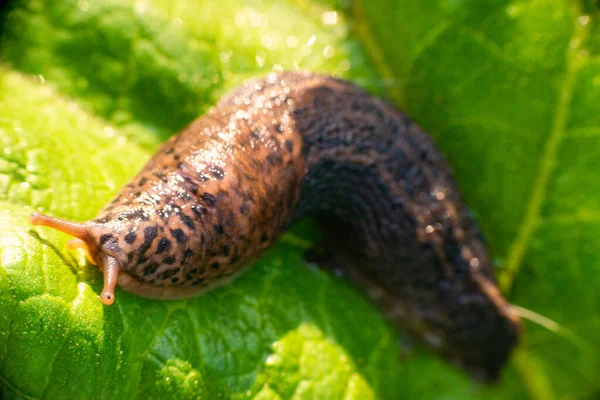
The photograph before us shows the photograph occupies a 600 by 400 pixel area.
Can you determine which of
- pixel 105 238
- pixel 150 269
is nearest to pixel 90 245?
pixel 105 238

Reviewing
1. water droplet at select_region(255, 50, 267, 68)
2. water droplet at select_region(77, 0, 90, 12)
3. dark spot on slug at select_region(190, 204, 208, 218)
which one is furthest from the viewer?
water droplet at select_region(255, 50, 267, 68)

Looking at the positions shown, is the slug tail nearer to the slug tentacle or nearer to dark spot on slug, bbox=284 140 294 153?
the slug tentacle

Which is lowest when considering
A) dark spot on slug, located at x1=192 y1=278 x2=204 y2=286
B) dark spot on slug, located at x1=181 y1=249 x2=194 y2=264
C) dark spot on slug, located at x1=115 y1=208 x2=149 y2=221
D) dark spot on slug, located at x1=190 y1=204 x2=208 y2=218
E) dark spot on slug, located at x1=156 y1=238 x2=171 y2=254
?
dark spot on slug, located at x1=192 y1=278 x2=204 y2=286

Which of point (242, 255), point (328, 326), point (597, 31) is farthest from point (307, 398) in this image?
point (597, 31)

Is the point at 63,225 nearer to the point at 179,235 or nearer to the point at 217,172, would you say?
the point at 179,235

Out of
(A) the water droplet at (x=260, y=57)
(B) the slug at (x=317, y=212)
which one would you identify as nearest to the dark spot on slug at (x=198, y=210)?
(B) the slug at (x=317, y=212)

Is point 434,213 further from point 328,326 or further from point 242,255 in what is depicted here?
point 242,255

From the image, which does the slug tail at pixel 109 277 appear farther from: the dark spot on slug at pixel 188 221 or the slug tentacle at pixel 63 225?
the dark spot on slug at pixel 188 221

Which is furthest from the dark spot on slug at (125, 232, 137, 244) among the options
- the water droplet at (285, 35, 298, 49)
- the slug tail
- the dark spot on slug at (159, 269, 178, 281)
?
the water droplet at (285, 35, 298, 49)

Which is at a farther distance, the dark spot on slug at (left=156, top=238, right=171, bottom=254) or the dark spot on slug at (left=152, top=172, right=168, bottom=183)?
the dark spot on slug at (left=152, top=172, right=168, bottom=183)
